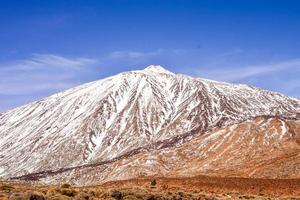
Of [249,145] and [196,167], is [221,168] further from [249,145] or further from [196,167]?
[249,145]

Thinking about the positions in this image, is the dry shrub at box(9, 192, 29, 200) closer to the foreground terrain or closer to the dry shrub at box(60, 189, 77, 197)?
the foreground terrain

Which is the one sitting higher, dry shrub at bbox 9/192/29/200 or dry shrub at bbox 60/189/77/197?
dry shrub at bbox 60/189/77/197

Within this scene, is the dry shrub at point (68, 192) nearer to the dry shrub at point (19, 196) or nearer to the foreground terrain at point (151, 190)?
the foreground terrain at point (151, 190)

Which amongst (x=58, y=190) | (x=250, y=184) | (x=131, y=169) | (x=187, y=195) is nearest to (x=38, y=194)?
(x=58, y=190)

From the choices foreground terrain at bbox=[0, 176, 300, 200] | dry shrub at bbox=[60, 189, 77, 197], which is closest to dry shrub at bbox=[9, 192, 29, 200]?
foreground terrain at bbox=[0, 176, 300, 200]

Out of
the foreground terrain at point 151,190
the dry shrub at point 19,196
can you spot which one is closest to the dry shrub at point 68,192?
the foreground terrain at point 151,190

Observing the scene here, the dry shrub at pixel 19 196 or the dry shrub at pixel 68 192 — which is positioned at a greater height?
the dry shrub at pixel 68 192

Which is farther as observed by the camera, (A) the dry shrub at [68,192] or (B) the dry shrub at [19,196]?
(A) the dry shrub at [68,192]

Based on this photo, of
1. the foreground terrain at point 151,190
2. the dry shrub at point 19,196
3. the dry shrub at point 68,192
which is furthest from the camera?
the dry shrub at point 68,192

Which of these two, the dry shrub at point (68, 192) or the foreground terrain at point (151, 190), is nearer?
the foreground terrain at point (151, 190)

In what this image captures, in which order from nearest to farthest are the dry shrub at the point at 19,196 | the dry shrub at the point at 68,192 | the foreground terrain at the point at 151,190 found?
the dry shrub at the point at 19,196 < the foreground terrain at the point at 151,190 < the dry shrub at the point at 68,192

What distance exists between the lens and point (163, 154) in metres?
153

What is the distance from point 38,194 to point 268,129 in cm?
12925

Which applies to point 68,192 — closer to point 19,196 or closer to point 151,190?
point 19,196
